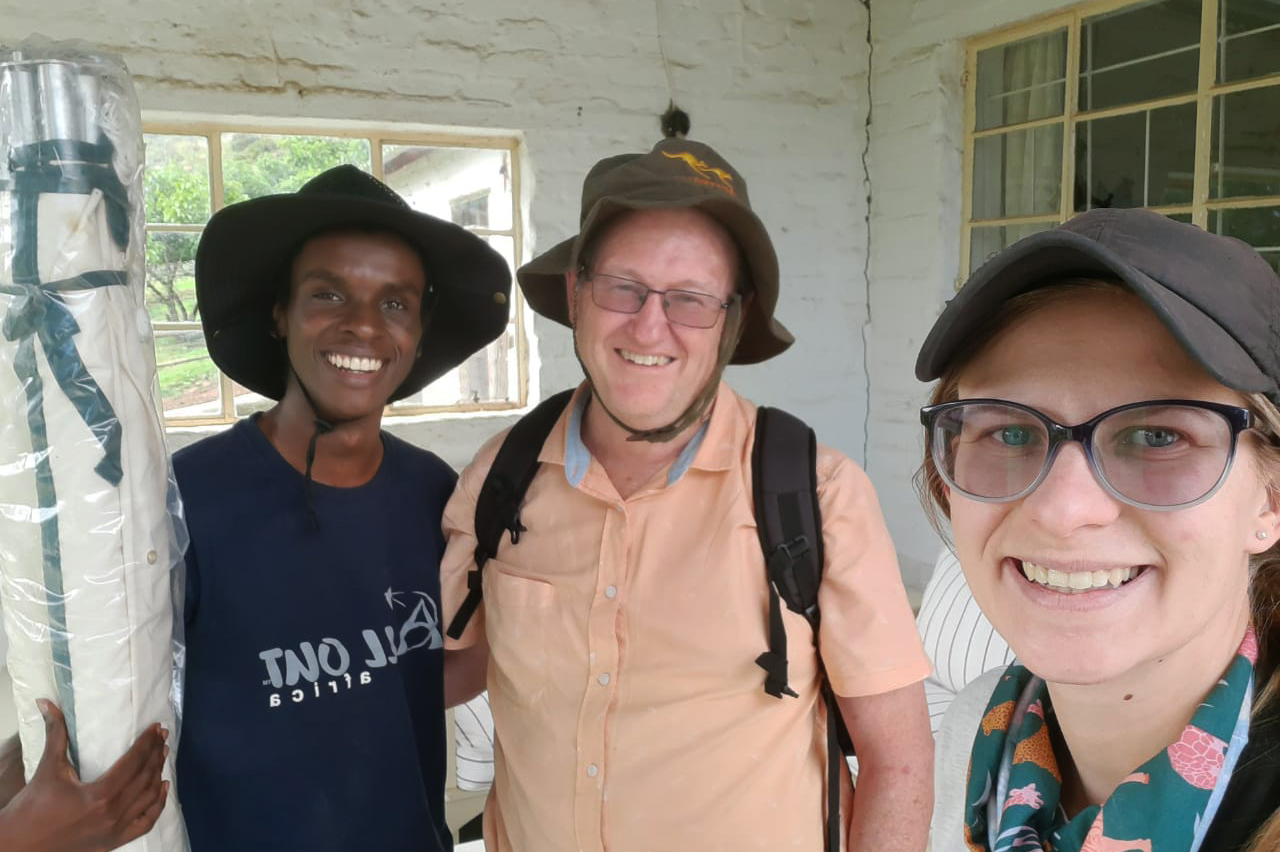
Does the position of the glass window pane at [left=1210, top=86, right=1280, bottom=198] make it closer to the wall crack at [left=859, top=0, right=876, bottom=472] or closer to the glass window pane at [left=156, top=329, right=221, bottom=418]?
the wall crack at [left=859, top=0, right=876, bottom=472]

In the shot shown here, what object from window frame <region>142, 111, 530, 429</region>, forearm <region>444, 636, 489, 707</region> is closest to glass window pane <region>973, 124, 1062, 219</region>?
window frame <region>142, 111, 530, 429</region>

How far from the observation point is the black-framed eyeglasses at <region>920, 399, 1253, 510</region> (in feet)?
2.15

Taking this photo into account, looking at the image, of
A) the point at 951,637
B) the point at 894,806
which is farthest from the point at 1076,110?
Result: the point at 894,806

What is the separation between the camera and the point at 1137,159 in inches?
122

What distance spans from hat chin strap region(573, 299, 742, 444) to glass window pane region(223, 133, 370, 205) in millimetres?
2356

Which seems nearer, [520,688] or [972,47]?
[520,688]

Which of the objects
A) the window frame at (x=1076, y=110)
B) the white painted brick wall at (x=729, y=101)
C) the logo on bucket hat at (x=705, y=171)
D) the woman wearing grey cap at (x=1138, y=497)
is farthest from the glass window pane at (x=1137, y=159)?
the woman wearing grey cap at (x=1138, y=497)

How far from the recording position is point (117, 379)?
0.94 m

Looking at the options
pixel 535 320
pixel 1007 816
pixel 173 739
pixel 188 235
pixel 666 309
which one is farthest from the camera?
pixel 535 320

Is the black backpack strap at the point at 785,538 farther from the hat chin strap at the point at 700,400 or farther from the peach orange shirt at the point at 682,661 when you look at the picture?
the hat chin strap at the point at 700,400

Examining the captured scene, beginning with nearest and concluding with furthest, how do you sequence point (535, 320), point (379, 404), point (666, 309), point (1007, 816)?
point (1007, 816) < point (666, 309) < point (379, 404) < point (535, 320)

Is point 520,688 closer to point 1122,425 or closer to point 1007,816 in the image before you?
point 1007,816

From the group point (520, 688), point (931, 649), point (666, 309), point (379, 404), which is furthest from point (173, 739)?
point (931, 649)

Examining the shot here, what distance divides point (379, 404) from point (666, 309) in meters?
0.51
